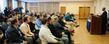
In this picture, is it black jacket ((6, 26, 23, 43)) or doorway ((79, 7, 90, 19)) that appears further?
doorway ((79, 7, 90, 19))

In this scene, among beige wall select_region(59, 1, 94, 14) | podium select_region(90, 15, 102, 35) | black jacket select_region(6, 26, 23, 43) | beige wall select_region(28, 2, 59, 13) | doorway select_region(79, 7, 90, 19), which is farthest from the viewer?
doorway select_region(79, 7, 90, 19)

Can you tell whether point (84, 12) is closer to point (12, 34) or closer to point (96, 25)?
point (96, 25)

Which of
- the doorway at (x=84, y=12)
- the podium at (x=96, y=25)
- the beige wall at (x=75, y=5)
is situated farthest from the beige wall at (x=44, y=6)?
the podium at (x=96, y=25)

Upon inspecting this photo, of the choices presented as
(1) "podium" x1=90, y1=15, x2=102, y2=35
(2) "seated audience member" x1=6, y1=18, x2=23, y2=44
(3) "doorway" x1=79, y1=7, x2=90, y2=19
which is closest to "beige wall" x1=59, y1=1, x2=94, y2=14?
(3) "doorway" x1=79, y1=7, x2=90, y2=19

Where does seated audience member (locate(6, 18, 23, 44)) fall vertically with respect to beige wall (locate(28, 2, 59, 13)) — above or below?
below

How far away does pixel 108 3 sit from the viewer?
11945mm

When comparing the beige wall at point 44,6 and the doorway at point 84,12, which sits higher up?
the beige wall at point 44,6

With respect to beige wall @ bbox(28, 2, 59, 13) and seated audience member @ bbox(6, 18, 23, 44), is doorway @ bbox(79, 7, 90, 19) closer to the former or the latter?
beige wall @ bbox(28, 2, 59, 13)

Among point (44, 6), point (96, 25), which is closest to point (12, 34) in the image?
point (96, 25)

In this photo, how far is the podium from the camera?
887cm

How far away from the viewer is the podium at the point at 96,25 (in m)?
8.87

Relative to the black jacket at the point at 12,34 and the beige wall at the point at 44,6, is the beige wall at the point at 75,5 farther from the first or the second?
the black jacket at the point at 12,34

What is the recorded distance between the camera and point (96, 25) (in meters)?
8.91

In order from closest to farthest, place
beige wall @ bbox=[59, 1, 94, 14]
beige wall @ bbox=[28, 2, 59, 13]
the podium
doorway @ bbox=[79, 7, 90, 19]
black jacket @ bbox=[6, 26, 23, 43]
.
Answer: black jacket @ bbox=[6, 26, 23, 43] → the podium → beige wall @ bbox=[28, 2, 59, 13] → beige wall @ bbox=[59, 1, 94, 14] → doorway @ bbox=[79, 7, 90, 19]
